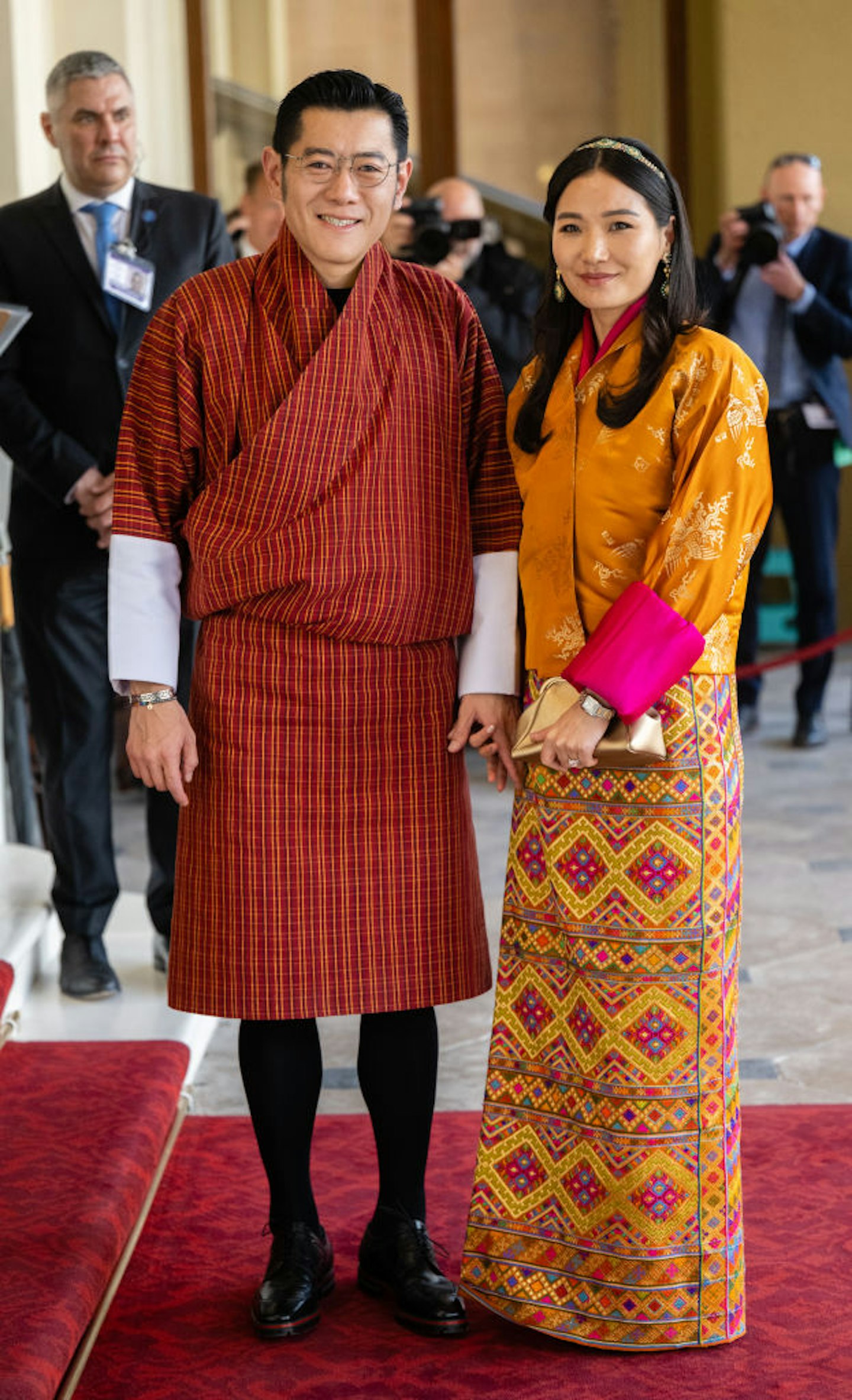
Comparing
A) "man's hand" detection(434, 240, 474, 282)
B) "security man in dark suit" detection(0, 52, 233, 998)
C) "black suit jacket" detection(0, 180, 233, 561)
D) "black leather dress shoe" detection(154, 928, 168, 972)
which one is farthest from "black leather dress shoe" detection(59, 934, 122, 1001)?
"man's hand" detection(434, 240, 474, 282)

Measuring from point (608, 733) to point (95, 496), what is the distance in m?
1.32

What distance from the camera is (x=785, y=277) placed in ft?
16.7

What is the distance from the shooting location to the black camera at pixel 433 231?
4.24m

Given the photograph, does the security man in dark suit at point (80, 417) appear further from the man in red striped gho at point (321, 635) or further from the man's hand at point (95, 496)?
the man in red striped gho at point (321, 635)

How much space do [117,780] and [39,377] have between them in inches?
100

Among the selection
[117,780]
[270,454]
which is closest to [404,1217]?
[270,454]

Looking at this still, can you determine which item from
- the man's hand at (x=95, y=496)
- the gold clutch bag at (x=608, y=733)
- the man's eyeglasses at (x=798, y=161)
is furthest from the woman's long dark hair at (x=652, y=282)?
the man's eyeglasses at (x=798, y=161)

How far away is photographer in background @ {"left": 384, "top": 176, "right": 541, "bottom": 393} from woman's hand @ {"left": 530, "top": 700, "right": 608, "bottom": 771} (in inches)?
103

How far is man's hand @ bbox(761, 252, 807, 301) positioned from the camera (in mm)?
5066

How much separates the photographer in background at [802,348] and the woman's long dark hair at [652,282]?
3.35 metres

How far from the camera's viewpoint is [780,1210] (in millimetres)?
2258

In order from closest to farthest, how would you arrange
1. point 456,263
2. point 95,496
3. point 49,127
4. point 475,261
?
1. point 95,496
2. point 49,127
3. point 456,263
4. point 475,261

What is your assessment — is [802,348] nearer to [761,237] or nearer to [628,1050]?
[761,237]

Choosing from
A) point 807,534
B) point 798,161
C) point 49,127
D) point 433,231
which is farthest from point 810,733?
point 49,127
